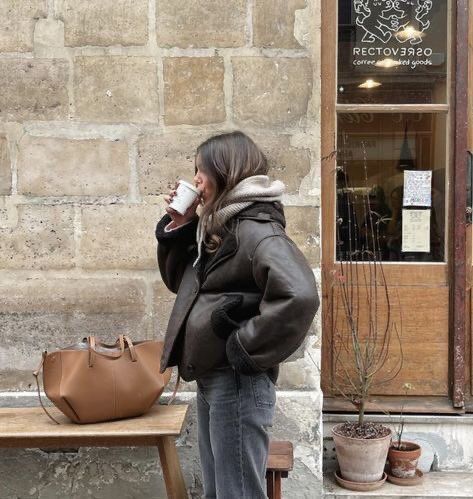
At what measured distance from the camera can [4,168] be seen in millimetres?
3564

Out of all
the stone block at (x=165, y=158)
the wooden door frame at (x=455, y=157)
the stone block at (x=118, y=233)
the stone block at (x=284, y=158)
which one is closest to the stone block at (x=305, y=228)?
the stone block at (x=284, y=158)

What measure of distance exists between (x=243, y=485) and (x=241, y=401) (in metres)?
→ 0.29

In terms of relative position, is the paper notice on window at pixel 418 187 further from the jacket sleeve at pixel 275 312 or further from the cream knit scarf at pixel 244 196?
the jacket sleeve at pixel 275 312

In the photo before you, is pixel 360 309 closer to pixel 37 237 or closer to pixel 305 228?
pixel 305 228

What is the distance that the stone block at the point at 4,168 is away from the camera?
3.55 metres

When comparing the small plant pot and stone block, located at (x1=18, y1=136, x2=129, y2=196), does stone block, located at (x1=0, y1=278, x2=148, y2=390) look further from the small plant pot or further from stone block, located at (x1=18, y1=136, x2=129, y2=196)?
the small plant pot

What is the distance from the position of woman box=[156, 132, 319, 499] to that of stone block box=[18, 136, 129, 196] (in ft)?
3.42

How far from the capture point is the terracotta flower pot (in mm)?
3561

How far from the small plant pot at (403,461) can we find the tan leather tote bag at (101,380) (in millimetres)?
1288

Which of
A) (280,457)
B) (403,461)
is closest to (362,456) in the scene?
(403,461)

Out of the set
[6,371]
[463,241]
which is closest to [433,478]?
[463,241]

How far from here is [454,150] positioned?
12.6 feet

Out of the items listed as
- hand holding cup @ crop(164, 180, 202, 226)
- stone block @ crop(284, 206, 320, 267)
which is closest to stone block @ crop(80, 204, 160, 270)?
stone block @ crop(284, 206, 320, 267)

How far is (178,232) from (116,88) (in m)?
1.10
